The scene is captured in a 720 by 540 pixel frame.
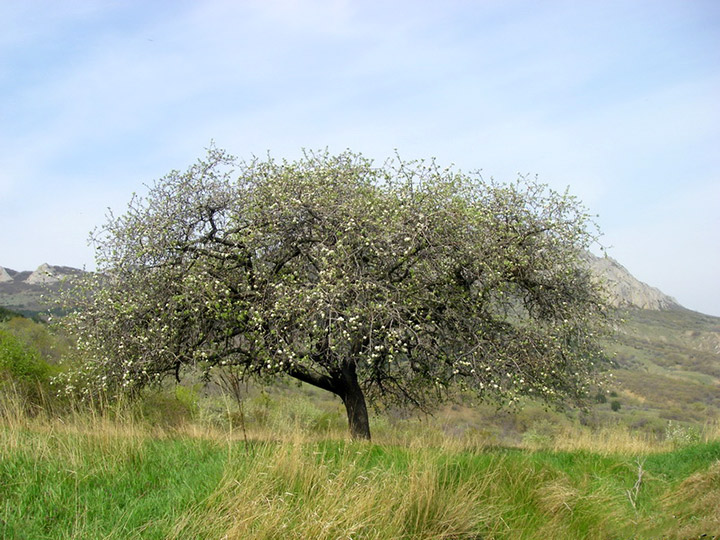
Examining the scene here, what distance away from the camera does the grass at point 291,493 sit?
462 cm

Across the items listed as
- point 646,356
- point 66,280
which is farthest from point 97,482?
point 646,356

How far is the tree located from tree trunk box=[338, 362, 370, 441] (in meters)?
0.08

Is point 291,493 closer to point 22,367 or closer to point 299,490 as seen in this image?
point 299,490

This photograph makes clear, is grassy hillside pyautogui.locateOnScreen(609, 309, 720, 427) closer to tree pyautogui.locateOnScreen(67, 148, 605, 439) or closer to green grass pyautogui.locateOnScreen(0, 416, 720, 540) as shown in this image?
tree pyautogui.locateOnScreen(67, 148, 605, 439)

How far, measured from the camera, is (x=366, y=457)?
7.36 metres

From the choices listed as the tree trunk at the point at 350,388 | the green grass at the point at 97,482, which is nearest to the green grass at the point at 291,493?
the green grass at the point at 97,482

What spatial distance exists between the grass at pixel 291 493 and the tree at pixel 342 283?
7.99 ft

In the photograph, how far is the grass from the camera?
462 centimetres

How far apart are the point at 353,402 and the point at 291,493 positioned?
778cm

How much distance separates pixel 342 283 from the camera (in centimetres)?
944

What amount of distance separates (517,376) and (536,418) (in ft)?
81.4

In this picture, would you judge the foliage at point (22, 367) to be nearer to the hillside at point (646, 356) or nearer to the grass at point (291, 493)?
the hillside at point (646, 356)

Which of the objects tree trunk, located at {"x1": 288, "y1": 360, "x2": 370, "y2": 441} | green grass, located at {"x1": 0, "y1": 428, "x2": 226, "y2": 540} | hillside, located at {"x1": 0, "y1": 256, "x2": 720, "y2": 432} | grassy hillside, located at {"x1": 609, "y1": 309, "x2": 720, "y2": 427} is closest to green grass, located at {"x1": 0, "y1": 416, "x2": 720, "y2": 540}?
green grass, located at {"x1": 0, "y1": 428, "x2": 226, "y2": 540}

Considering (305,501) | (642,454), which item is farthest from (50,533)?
(642,454)
